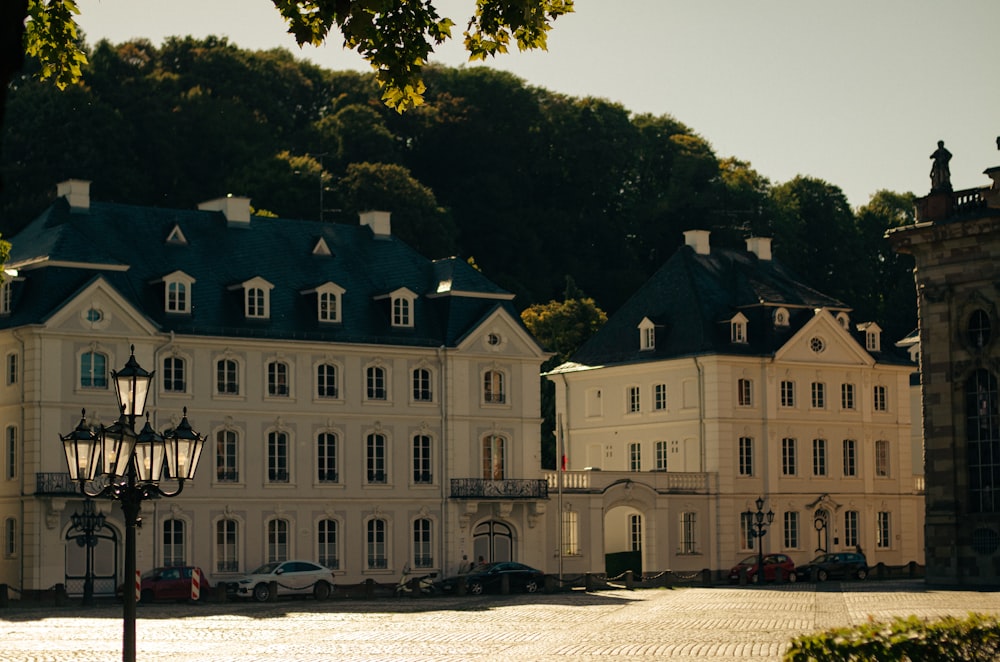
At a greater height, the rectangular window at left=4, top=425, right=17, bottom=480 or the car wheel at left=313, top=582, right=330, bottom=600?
the rectangular window at left=4, top=425, right=17, bottom=480

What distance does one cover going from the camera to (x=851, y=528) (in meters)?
83.5

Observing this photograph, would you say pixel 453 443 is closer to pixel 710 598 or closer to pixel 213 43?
pixel 710 598

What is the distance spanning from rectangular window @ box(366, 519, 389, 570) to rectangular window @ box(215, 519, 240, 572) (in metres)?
5.46

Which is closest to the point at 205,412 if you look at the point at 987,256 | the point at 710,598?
the point at 710,598

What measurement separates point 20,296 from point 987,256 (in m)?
32.7

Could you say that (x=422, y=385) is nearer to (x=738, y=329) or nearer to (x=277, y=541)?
(x=277, y=541)

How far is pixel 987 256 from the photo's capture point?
58281 mm

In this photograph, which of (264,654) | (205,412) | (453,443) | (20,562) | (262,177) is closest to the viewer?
(264,654)

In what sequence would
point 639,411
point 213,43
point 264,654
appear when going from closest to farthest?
1. point 264,654
2. point 639,411
3. point 213,43

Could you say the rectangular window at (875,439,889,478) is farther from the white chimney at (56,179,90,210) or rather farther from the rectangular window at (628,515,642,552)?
the white chimney at (56,179,90,210)

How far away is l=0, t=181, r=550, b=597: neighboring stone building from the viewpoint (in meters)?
63.8

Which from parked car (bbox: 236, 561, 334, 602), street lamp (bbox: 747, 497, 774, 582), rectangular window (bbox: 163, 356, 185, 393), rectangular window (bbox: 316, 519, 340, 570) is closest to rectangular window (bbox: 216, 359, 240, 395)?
rectangular window (bbox: 163, 356, 185, 393)

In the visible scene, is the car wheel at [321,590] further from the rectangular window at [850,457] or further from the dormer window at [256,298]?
the rectangular window at [850,457]

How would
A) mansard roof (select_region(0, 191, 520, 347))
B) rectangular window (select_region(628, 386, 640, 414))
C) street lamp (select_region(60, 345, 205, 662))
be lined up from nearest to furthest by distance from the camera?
street lamp (select_region(60, 345, 205, 662))
mansard roof (select_region(0, 191, 520, 347))
rectangular window (select_region(628, 386, 640, 414))
